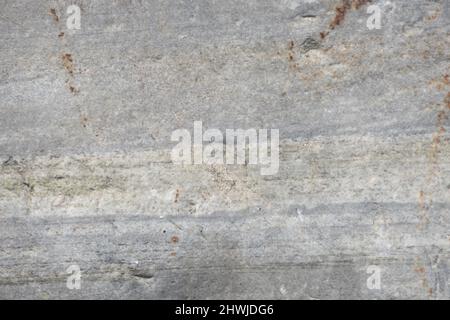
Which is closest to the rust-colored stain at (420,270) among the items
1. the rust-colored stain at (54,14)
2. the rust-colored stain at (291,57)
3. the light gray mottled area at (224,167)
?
the light gray mottled area at (224,167)

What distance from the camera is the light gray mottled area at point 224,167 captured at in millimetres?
1938

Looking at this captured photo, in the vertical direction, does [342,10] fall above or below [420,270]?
above

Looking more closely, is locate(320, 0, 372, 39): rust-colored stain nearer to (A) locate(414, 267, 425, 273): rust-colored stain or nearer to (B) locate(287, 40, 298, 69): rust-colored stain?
(B) locate(287, 40, 298, 69): rust-colored stain

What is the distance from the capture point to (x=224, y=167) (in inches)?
77.9

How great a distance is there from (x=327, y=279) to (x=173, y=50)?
1.13 meters

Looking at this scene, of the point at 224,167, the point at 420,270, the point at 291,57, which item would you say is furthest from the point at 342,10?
the point at 420,270

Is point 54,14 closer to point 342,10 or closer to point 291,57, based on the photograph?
point 291,57

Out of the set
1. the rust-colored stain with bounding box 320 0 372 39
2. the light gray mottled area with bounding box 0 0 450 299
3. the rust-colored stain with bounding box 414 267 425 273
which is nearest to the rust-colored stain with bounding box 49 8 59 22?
the light gray mottled area with bounding box 0 0 450 299

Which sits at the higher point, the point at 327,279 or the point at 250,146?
the point at 250,146
